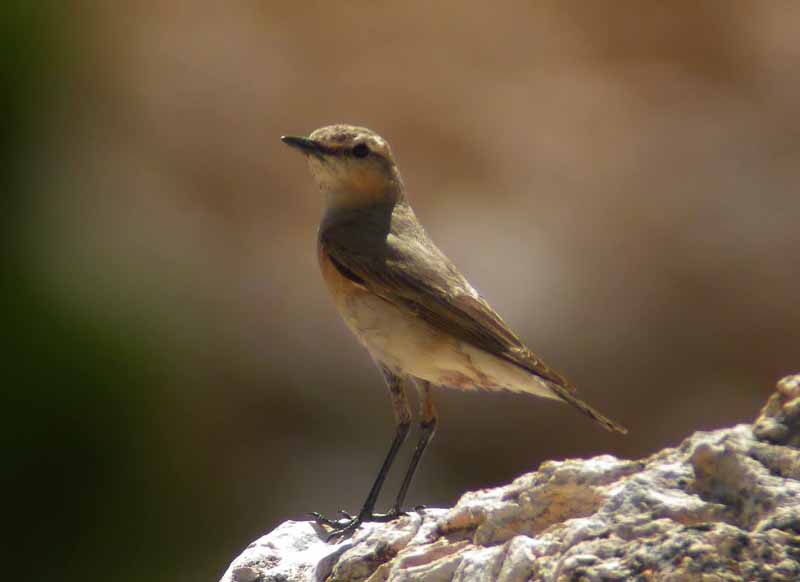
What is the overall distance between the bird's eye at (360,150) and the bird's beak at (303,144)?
184 millimetres

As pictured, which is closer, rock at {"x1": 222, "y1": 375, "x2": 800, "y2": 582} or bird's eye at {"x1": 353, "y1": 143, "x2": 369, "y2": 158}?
rock at {"x1": 222, "y1": 375, "x2": 800, "y2": 582}

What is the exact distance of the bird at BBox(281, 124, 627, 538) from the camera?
243 inches

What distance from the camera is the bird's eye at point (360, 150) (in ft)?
22.8

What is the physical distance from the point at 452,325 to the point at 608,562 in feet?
9.65

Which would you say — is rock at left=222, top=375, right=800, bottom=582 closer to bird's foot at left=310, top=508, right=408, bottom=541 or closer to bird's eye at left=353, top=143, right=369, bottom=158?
bird's foot at left=310, top=508, right=408, bottom=541

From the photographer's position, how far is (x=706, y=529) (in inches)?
131

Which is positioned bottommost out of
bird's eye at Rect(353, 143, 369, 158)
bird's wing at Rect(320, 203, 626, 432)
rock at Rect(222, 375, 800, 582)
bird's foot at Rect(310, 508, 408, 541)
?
rock at Rect(222, 375, 800, 582)

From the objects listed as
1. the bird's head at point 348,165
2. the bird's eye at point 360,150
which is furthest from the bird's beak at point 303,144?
the bird's eye at point 360,150

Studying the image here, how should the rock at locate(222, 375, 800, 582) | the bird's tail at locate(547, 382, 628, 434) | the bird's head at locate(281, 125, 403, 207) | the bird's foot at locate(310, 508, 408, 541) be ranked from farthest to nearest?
the bird's head at locate(281, 125, 403, 207)
the bird's tail at locate(547, 382, 628, 434)
the bird's foot at locate(310, 508, 408, 541)
the rock at locate(222, 375, 800, 582)

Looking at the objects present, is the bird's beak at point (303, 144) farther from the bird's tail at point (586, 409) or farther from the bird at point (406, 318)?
the bird's tail at point (586, 409)

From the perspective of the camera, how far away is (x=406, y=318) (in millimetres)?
6289

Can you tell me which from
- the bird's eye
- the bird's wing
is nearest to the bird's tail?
the bird's wing

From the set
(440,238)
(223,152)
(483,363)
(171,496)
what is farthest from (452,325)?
(223,152)

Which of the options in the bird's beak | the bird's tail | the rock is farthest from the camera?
the bird's beak
